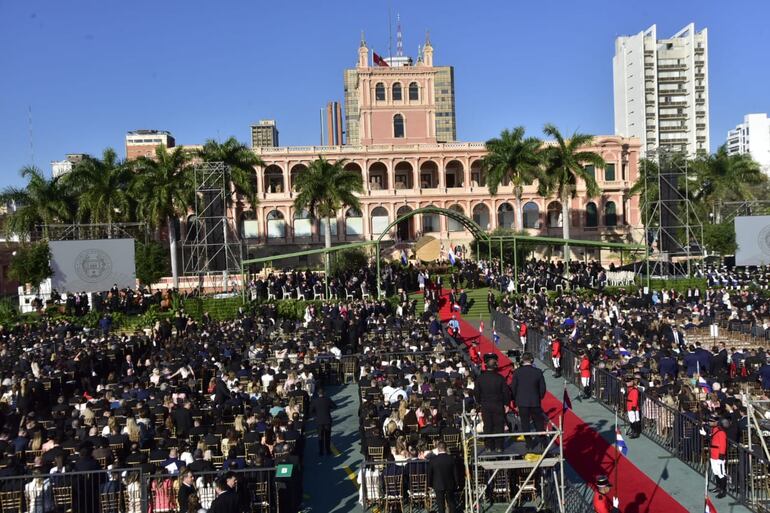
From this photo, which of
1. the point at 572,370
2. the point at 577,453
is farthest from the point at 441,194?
the point at 577,453

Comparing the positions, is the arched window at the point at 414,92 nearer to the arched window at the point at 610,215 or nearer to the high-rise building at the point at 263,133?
the arched window at the point at 610,215

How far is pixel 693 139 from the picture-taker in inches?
4409

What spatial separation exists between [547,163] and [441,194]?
58.8 ft

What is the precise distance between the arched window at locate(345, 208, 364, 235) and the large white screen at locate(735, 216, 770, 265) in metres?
32.7

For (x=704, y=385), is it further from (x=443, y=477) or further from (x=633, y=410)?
(x=443, y=477)

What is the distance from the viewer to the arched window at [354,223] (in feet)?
219

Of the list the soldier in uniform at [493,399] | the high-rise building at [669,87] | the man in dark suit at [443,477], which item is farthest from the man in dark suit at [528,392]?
the high-rise building at [669,87]

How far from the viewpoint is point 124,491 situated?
38.0 feet

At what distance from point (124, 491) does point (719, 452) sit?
9.90 m

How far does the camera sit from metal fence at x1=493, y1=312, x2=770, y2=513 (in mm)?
11758

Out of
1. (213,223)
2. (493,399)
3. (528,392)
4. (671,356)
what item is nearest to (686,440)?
(528,392)

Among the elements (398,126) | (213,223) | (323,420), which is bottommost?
(323,420)

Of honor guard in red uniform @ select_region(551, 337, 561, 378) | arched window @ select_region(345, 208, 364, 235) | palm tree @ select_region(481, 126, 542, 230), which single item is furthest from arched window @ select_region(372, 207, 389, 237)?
honor guard in red uniform @ select_region(551, 337, 561, 378)

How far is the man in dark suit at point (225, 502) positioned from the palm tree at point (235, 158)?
131 ft
